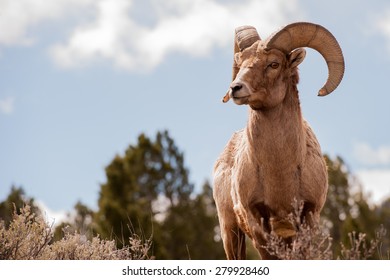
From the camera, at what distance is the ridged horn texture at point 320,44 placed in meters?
8.02

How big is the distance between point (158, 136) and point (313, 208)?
26891mm

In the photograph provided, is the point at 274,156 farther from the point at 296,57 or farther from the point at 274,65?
the point at 296,57

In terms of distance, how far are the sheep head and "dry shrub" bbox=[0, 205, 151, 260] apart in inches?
84.0

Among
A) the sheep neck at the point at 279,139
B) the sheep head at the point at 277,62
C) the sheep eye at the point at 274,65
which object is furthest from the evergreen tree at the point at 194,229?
the sheep eye at the point at 274,65

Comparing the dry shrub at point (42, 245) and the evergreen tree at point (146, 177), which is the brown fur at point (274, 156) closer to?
the dry shrub at point (42, 245)

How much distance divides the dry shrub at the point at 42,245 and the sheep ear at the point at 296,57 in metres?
2.67

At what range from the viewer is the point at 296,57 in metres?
7.96

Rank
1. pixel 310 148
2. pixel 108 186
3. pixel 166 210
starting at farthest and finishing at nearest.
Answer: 1. pixel 166 210
2. pixel 108 186
3. pixel 310 148

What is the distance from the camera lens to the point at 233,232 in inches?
367

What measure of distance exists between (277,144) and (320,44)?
1.43 metres

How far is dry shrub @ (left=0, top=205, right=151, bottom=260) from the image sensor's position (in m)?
7.95

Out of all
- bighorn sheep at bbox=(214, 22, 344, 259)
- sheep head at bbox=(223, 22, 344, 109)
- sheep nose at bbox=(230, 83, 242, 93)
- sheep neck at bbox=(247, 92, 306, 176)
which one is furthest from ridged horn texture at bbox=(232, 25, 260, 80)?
sheep nose at bbox=(230, 83, 242, 93)

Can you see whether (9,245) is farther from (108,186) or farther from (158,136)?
(158,136)
